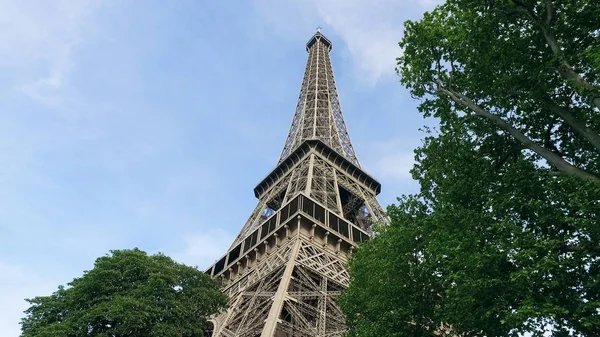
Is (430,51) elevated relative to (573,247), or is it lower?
elevated

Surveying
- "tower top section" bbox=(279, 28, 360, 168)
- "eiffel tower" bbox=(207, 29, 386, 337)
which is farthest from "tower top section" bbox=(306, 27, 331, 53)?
"eiffel tower" bbox=(207, 29, 386, 337)

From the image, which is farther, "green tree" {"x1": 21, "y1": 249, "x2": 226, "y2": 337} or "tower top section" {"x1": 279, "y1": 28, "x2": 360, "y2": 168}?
"tower top section" {"x1": 279, "y1": 28, "x2": 360, "y2": 168}

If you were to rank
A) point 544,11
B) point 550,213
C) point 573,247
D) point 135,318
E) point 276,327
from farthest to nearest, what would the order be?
point 276,327, point 135,318, point 544,11, point 550,213, point 573,247

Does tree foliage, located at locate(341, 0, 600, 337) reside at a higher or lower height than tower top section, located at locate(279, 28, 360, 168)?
lower

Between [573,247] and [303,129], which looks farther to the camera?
[303,129]

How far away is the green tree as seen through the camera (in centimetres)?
1514

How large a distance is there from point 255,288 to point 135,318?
43.1 ft

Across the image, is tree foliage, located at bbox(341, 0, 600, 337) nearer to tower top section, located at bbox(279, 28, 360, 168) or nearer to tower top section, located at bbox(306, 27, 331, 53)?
tower top section, located at bbox(279, 28, 360, 168)

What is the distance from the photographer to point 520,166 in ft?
36.6

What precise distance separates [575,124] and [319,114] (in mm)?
48657

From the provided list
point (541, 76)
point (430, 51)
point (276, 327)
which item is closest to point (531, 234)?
point (541, 76)

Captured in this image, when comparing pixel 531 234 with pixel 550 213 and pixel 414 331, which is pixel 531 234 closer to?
pixel 550 213

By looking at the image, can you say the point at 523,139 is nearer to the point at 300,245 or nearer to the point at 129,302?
the point at 129,302

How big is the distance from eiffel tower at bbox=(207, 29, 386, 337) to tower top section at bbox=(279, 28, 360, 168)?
0.87ft
